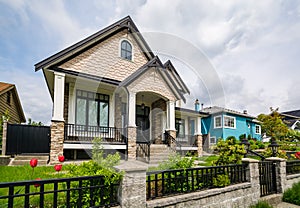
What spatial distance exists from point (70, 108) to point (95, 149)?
21.8ft

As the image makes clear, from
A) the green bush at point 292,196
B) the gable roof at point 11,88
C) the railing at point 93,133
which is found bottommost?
the green bush at point 292,196

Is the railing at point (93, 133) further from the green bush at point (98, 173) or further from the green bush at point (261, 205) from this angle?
the green bush at point (261, 205)

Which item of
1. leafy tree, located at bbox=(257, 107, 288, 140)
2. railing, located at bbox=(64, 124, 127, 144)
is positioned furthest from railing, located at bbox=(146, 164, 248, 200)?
leafy tree, located at bbox=(257, 107, 288, 140)

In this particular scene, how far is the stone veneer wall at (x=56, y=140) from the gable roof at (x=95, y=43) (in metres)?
2.43

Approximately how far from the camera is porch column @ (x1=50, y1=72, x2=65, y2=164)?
24.4 feet

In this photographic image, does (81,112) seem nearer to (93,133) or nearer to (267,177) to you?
(93,133)

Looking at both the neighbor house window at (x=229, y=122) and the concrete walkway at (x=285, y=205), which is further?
the neighbor house window at (x=229, y=122)

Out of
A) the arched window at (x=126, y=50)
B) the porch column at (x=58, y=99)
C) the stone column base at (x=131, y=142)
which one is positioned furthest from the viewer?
the arched window at (x=126, y=50)

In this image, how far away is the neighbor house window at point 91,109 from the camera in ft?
31.2

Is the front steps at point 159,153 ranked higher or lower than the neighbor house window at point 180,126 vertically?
lower

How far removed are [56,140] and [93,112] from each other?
264 cm

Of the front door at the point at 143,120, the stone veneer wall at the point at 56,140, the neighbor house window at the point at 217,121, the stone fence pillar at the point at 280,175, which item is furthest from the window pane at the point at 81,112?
the neighbor house window at the point at 217,121

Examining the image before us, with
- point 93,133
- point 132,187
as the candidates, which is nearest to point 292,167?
point 132,187

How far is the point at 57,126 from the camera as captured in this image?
765 centimetres
